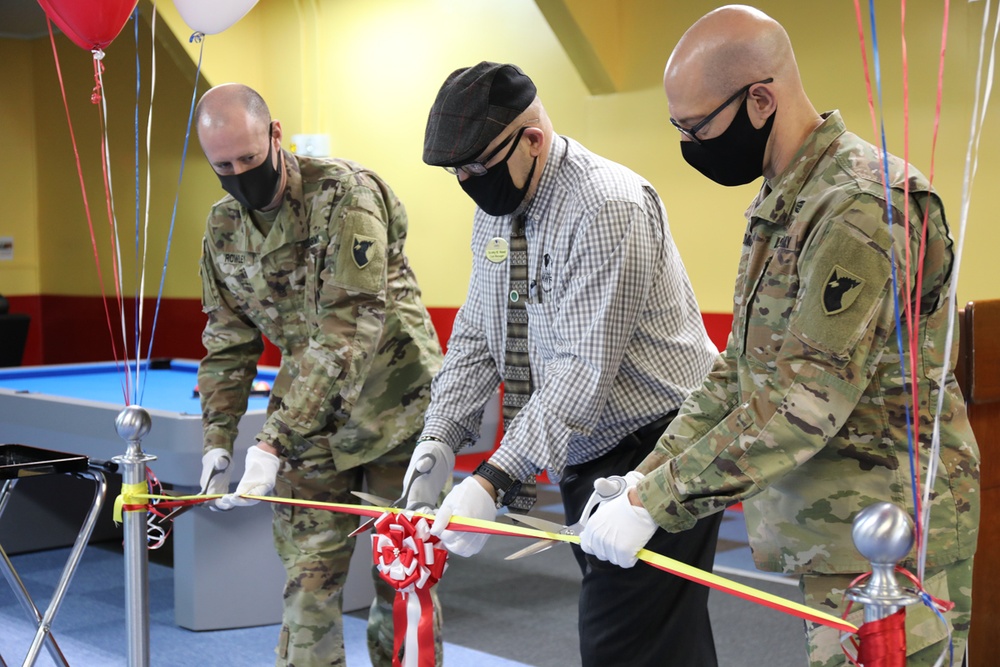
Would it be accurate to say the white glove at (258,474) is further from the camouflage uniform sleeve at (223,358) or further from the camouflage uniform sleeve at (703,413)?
the camouflage uniform sleeve at (703,413)

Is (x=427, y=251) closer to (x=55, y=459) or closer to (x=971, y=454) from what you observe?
(x=55, y=459)

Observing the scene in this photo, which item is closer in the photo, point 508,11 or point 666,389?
point 666,389

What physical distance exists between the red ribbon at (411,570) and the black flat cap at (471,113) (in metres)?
0.65

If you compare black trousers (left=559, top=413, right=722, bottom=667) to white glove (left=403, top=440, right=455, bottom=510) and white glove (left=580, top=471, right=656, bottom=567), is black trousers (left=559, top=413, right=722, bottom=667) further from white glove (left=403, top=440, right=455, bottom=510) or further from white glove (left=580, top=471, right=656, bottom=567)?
white glove (left=580, top=471, right=656, bottom=567)

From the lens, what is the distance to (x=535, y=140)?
2082 millimetres

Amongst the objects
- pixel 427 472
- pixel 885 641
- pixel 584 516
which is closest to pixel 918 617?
pixel 885 641

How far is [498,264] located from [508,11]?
4.31 meters

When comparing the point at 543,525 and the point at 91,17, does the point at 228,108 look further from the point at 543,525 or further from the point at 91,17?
the point at 543,525

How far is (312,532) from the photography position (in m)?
2.51

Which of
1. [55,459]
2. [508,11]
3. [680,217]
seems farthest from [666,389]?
[508,11]

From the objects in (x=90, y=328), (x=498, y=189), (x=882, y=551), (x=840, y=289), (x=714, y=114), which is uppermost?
(x=714, y=114)

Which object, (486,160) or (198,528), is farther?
(198,528)

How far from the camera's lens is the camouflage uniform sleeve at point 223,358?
8.73ft

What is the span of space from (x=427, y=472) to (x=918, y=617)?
0.96m
